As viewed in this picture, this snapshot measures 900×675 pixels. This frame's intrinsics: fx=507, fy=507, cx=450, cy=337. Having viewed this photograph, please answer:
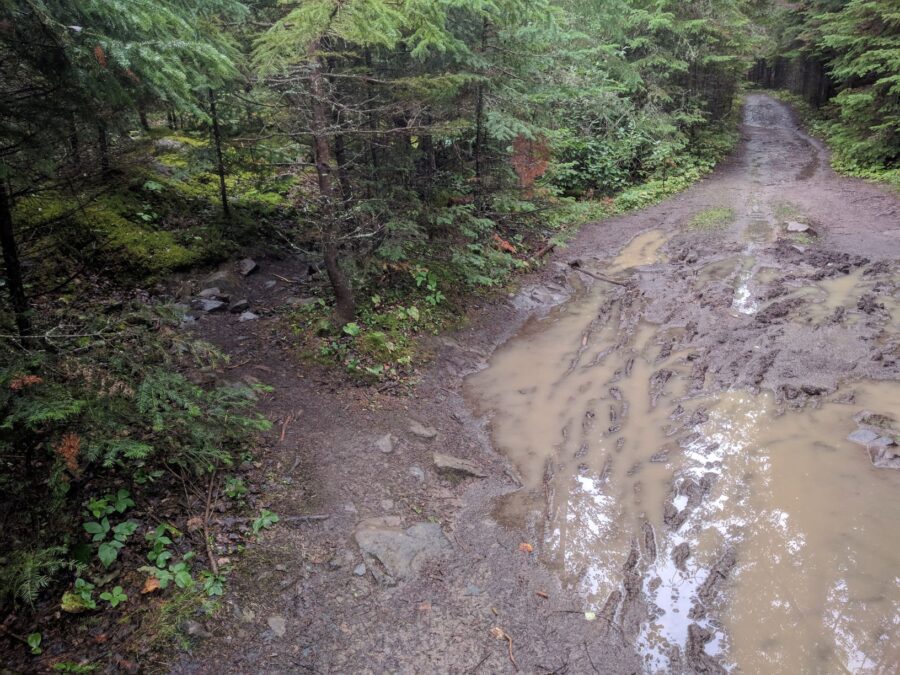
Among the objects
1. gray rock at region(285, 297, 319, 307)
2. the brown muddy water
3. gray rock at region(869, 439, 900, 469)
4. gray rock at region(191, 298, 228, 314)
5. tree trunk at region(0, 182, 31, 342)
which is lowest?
the brown muddy water

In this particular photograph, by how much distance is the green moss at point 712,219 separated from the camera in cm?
1422

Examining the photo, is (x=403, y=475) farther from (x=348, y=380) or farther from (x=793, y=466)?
(x=793, y=466)

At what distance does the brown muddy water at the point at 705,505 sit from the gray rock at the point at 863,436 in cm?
9

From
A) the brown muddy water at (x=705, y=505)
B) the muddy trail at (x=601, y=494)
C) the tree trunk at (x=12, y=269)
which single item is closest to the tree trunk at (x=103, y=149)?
the tree trunk at (x=12, y=269)

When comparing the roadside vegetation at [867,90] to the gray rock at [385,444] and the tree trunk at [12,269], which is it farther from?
the tree trunk at [12,269]

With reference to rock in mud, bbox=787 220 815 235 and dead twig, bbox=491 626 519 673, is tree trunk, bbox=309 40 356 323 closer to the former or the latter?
dead twig, bbox=491 626 519 673

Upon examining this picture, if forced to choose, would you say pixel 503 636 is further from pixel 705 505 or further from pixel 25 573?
pixel 25 573

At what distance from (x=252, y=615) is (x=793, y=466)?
5.91 metres

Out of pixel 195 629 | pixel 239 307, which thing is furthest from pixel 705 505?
pixel 239 307

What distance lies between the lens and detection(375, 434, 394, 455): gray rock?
6.42 m

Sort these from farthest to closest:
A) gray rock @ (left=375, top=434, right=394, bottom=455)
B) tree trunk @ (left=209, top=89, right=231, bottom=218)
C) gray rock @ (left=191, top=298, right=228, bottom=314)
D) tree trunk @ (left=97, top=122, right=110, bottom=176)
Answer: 1. tree trunk @ (left=209, top=89, right=231, bottom=218)
2. gray rock @ (left=191, top=298, right=228, bottom=314)
3. gray rock @ (left=375, top=434, right=394, bottom=455)
4. tree trunk @ (left=97, top=122, right=110, bottom=176)

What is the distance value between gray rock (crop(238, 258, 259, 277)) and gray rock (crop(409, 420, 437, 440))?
4852 mm

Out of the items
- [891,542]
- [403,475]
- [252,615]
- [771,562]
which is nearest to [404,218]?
[403,475]

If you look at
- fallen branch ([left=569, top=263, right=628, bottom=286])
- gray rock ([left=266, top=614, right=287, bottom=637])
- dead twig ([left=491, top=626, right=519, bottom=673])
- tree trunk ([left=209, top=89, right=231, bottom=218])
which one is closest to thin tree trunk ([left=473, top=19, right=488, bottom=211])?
fallen branch ([left=569, top=263, right=628, bottom=286])
